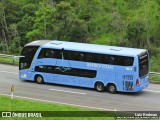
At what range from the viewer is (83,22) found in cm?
4544

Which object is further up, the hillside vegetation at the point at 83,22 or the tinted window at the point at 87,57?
the hillside vegetation at the point at 83,22

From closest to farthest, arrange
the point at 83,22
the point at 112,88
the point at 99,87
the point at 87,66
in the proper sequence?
the point at 112,88, the point at 99,87, the point at 87,66, the point at 83,22

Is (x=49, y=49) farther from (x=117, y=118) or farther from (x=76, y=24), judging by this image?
(x=76, y=24)

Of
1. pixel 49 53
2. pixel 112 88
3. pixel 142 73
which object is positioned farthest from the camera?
pixel 49 53

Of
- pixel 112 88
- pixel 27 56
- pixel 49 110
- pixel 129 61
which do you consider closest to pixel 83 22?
pixel 27 56

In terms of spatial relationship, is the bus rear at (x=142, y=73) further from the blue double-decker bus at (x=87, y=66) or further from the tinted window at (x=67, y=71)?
the tinted window at (x=67, y=71)

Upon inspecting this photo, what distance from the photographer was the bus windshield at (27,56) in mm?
29719

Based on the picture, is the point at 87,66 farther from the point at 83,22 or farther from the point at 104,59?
the point at 83,22

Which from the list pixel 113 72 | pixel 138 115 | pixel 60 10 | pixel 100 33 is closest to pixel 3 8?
pixel 60 10

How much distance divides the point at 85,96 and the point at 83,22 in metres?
19.9

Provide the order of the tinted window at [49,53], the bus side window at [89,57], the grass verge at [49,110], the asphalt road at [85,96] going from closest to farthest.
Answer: the grass verge at [49,110]
the asphalt road at [85,96]
the bus side window at [89,57]
the tinted window at [49,53]

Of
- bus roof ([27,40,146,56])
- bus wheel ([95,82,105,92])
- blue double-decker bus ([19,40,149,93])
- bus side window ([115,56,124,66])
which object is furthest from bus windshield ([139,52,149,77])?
bus wheel ([95,82,105,92])

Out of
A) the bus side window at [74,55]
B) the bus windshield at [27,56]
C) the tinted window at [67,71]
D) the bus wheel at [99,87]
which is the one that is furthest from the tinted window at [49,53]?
the bus wheel at [99,87]

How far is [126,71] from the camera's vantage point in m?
26.7
